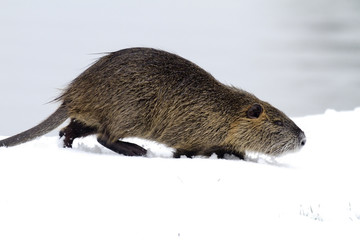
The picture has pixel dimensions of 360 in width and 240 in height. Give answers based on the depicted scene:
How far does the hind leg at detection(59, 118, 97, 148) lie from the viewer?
5.90 m

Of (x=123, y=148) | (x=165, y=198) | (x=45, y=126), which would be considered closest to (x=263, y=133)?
(x=123, y=148)

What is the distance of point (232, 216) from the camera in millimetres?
4230

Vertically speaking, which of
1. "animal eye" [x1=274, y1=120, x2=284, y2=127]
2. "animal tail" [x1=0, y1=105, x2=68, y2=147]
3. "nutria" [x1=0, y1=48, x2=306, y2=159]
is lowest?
"animal tail" [x1=0, y1=105, x2=68, y2=147]

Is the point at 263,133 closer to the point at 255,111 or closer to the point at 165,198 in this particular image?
the point at 255,111

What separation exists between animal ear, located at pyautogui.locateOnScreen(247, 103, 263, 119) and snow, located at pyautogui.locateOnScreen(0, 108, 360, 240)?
65 centimetres

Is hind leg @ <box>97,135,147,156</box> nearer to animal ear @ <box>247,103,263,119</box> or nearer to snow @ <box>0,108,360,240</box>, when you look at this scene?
snow @ <box>0,108,360,240</box>

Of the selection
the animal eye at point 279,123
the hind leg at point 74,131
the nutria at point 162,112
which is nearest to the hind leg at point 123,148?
the nutria at point 162,112

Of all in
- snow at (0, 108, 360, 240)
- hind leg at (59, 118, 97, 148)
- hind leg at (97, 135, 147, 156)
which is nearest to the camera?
snow at (0, 108, 360, 240)

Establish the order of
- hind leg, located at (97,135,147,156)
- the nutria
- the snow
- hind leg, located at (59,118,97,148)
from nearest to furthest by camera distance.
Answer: the snow, the nutria, hind leg, located at (97,135,147,156), hind leg, located at (59,118,97,148)

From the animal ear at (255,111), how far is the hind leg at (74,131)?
1.55 metres

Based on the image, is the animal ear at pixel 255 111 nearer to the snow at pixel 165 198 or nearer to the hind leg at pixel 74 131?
the snow at pixel 165 198

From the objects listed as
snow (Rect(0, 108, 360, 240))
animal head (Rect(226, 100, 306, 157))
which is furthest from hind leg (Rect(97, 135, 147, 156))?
animal head (Rect(226, 100, 306, 157))

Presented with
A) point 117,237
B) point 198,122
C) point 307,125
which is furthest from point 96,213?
point 307,125

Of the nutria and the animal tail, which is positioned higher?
the nutria
